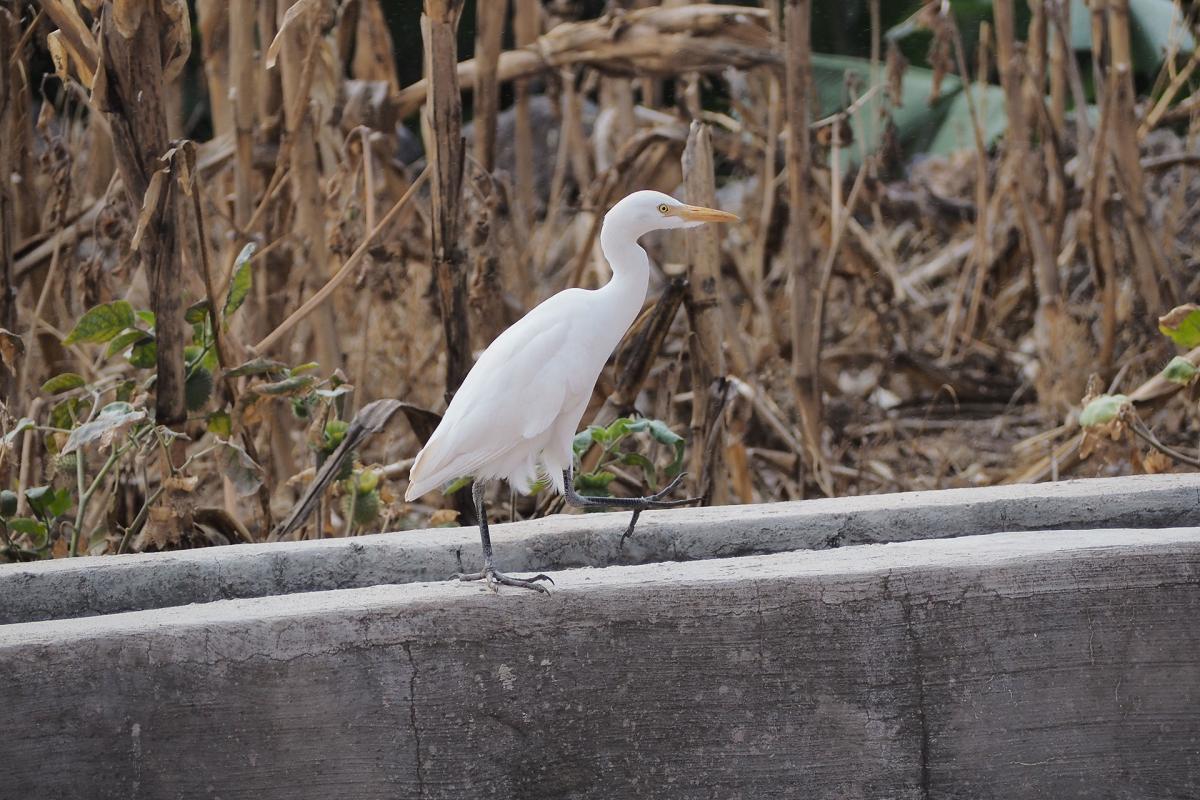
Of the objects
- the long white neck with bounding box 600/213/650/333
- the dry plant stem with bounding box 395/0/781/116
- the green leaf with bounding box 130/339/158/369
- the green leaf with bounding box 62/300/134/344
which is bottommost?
the green leaf with bounding box 130/339/158/369

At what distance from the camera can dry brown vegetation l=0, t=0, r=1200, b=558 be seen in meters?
3.13

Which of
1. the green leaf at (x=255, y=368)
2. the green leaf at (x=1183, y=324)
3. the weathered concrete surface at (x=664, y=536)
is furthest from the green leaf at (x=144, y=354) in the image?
the green leaf at (x=1183, y=324)

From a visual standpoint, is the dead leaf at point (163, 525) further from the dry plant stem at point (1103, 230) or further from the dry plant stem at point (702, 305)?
the dry plant stem at point (1103, 230)

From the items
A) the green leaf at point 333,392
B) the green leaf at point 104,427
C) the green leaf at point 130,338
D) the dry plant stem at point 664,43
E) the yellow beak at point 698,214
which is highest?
the dry plant stem at point 664,43

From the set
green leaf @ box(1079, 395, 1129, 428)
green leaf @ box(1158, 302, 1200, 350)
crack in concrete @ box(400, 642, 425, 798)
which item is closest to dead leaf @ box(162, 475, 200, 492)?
crack in concrete @ box(400, 642, 425, 798)

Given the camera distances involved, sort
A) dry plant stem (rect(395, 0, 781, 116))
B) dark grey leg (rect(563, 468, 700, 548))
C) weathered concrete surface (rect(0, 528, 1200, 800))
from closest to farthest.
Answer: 1. weathered concrete surface (rect(0, 528, 1200, 800))
2. dark grey leg (rect(563, 468, 700, 548))
3. dry plant stem (rect(395, 0, 781, 116))

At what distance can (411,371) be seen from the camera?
495cm

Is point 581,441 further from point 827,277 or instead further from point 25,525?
point 827,277

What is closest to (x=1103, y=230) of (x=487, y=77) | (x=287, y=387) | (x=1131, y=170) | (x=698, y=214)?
(x=1131, y=170)

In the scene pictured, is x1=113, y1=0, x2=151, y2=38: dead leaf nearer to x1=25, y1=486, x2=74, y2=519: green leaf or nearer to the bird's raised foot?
x1=25, y1=486, x2=74, y2=519: green leaf

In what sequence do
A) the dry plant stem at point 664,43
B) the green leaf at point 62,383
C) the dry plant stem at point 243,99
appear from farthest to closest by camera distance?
the dry plant stem at point 664,43 < the dry plant stem at point 243,99 < the green leaf at point 62,383

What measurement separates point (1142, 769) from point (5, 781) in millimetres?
1866

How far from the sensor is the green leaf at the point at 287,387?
3100 mm

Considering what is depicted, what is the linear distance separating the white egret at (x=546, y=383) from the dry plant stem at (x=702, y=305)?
919 mm
